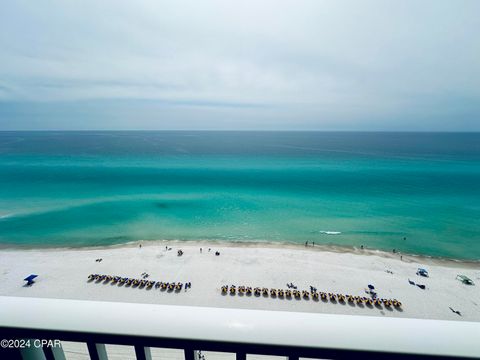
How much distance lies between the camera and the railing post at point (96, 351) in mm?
1167

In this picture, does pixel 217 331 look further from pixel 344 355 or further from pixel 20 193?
pixel 20 193

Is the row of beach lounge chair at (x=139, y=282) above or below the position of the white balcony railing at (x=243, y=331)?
below

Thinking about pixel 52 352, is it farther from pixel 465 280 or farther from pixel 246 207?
pixel 246 207

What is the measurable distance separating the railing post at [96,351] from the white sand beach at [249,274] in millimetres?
15802

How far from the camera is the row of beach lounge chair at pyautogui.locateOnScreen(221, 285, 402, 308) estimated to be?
1563cm

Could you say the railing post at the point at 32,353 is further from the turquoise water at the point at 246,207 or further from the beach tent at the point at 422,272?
the turquoise water at the point at 246,207

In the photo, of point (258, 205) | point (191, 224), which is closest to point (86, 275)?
point (191, 224)

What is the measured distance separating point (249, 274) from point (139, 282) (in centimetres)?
848

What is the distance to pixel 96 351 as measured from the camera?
3.91ft

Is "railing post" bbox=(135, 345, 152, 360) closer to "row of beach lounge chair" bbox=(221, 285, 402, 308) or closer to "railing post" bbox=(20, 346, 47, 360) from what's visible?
"railing post" bbox=(20, 346, 47, 360)

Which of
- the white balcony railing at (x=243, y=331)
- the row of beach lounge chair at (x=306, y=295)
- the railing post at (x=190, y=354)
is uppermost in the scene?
the white balcony railing at (x=243, y=331)

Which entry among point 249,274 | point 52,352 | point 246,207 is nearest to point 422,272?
point 249,274

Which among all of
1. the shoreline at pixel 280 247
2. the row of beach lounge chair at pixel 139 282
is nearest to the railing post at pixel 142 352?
the row of beach lounge chair at pixel 139 282

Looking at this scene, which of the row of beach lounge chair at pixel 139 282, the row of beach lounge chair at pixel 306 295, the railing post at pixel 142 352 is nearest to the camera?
the railing post at pixel 142 352
